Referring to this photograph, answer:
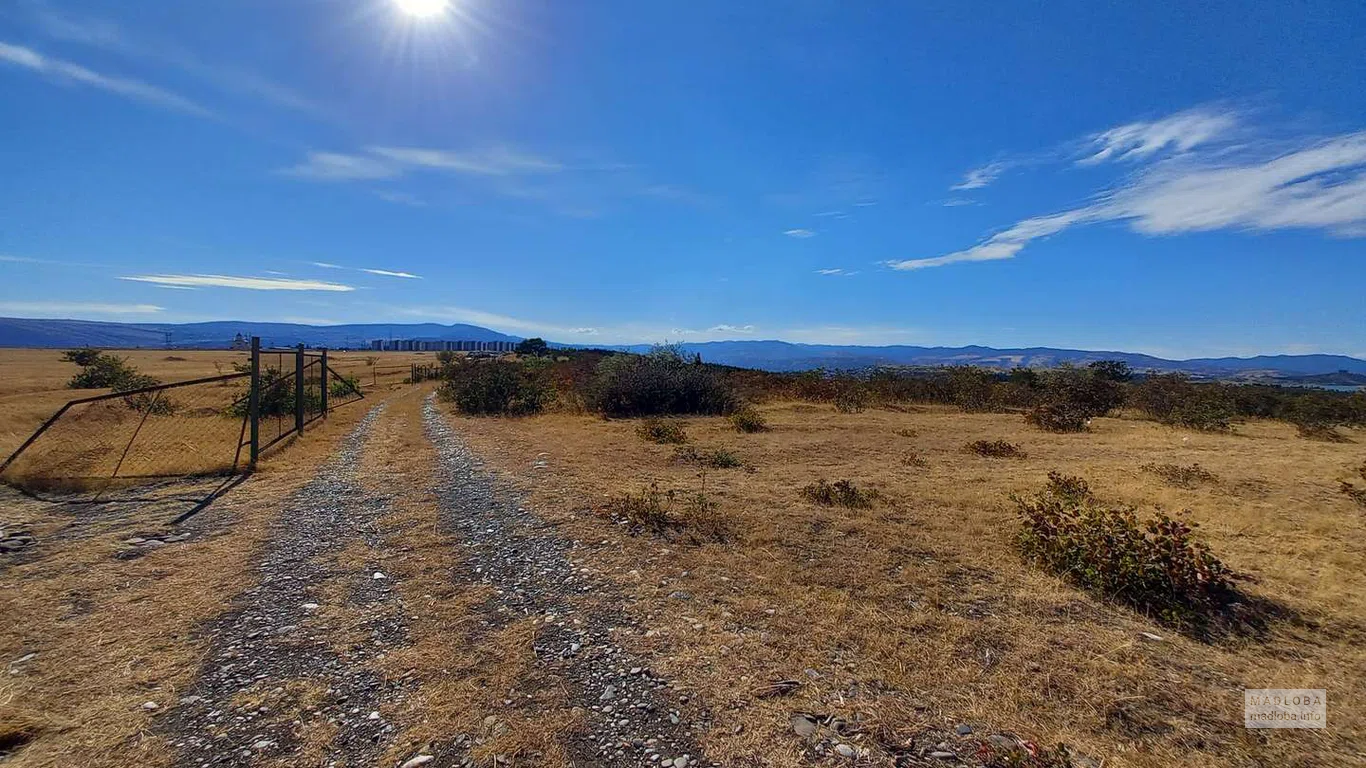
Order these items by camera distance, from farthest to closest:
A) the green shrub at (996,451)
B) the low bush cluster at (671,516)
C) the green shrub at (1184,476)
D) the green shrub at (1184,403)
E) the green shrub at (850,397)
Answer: the green shrub at (850,397), the green shrub at (1184,403), the green shrub at (996,451), the green shrub at (1184,476), the low bush cluster at (671,516)

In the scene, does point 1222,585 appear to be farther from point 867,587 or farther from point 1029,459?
point 1029,459

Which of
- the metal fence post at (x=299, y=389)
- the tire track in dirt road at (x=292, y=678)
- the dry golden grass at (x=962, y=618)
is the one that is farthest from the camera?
the metal fence post at (x=299, y=389)

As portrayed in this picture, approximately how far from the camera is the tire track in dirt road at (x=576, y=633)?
299 cm

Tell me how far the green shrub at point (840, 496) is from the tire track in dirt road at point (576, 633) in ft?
12.0

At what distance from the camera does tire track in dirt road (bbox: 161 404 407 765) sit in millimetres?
2922

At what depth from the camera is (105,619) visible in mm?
4211

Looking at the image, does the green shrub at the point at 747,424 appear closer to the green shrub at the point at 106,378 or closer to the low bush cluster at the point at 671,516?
the low bush cluster at the point at 671,516

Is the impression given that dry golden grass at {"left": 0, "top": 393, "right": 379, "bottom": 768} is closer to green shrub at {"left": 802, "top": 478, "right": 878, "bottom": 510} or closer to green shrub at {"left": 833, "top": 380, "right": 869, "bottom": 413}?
green shrub at {"left": 802, "top": 478, "right": 878, "bottom": 510}

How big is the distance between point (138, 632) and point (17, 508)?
497 cm

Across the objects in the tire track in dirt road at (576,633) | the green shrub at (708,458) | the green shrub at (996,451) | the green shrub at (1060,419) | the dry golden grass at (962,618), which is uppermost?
the green shrub at (1060,419)

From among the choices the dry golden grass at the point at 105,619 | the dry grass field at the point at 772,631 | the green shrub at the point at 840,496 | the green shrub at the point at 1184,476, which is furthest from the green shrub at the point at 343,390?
the green shrub at the point at 1184,476

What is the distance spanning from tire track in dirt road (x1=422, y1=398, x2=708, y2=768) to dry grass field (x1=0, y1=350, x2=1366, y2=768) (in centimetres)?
10

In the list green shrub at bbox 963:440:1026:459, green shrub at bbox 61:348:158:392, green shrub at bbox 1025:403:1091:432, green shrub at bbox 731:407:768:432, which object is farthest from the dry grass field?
green shrub at bbox 61:348:158:392

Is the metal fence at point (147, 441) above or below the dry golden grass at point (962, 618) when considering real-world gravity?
above
